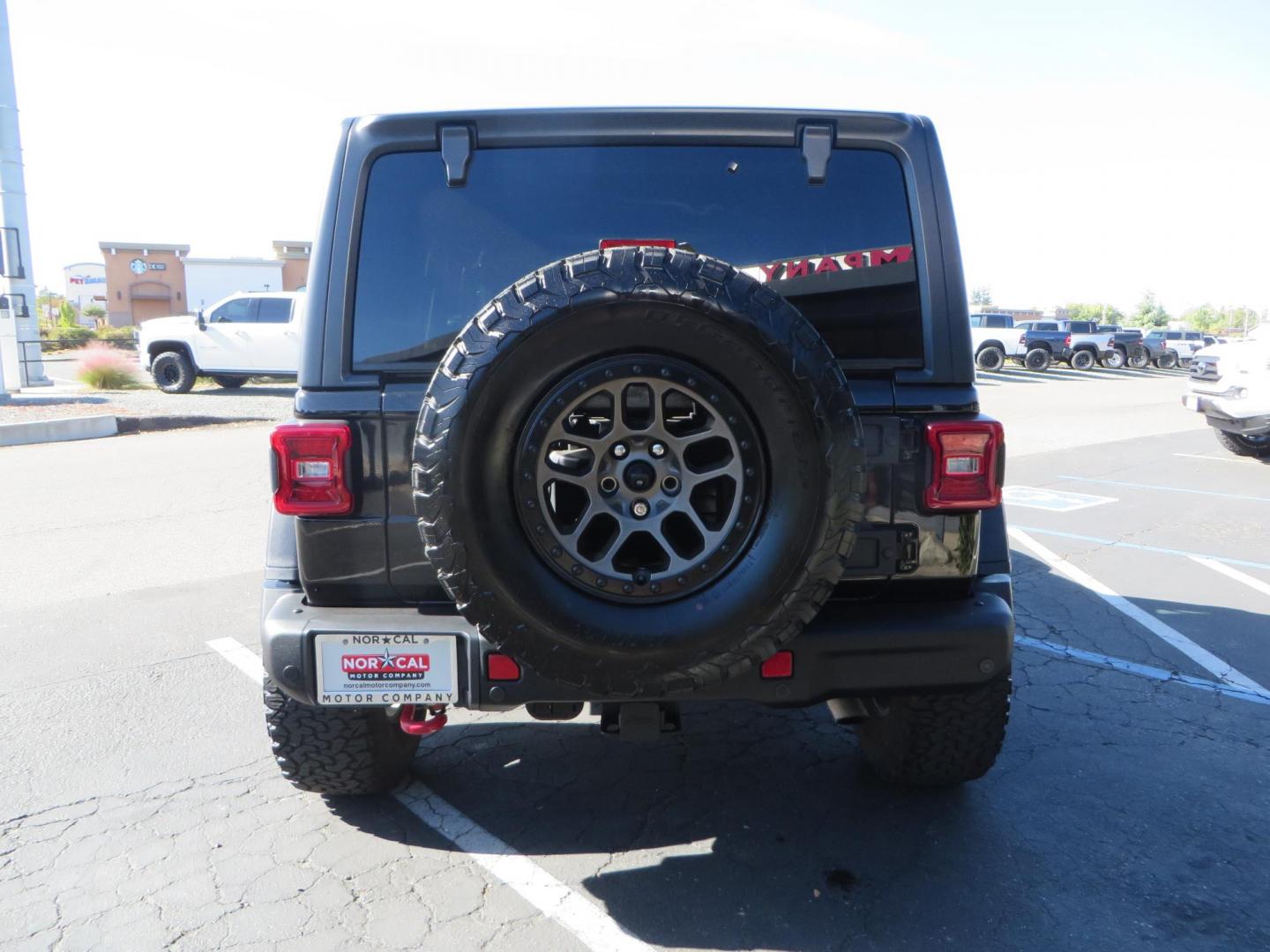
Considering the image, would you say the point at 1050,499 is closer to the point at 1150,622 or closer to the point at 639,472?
the point at 1150,622

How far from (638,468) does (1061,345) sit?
1612 inches

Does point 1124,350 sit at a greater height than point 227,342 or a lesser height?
greater

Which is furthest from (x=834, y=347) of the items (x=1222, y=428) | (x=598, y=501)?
(x=1222, y=428)

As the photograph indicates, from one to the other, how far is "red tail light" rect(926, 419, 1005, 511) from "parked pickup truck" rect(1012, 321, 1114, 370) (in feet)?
123

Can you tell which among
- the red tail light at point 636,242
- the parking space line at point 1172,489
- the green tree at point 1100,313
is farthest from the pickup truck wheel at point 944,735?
the green tree at point 1100,313

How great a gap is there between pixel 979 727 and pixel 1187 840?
2.39 feet

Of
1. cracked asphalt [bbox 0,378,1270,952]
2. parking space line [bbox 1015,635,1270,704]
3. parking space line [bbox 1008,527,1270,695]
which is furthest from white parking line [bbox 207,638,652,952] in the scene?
parking space line [bbox 1008,527,1270,695]

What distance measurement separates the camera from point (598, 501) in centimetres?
238

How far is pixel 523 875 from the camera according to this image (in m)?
2.81

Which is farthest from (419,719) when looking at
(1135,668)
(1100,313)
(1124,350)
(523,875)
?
(1100,313)

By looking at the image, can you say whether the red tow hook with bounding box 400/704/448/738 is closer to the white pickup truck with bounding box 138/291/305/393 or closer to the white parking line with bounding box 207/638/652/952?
the white parking line with bounding box 207/638/652/952

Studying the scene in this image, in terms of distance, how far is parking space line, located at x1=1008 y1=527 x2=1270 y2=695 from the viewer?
15.0ft

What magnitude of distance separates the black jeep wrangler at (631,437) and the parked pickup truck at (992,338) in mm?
34507

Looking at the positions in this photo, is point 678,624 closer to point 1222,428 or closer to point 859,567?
point 859,567
